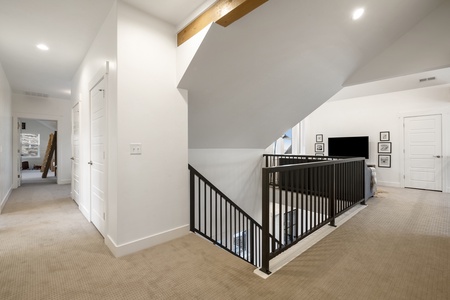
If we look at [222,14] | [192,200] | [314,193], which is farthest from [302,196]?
[222,14]

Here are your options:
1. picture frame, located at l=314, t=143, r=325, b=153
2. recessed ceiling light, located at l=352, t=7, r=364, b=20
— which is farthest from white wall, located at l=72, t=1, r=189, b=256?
picture frame, located at l=314, t=143, r=325, b=153

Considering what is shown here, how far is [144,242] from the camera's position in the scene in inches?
93.4

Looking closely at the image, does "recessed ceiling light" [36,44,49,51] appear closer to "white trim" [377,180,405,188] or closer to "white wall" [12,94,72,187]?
"white wall" [12,94,72,187]

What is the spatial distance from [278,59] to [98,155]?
113 inches

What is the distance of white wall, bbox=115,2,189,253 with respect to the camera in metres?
2.23

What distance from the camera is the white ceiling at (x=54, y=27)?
228cm

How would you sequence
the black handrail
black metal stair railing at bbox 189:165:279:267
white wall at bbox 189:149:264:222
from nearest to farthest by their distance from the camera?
the black handrail, black metal stair railing at bbox 189:165:279:267, white wall at bbox 189:149:264:222

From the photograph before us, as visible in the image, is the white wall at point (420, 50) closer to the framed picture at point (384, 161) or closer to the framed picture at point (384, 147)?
the framed picture at point (384, 147)

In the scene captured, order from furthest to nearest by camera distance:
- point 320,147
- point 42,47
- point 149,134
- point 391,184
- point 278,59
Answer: point 320,147 → point 391,184 → point 42,47 → point 278,59 → point 149,134

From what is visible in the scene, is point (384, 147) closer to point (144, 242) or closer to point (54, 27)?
point (144, 242)

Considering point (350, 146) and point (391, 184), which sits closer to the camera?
point (391, 184)

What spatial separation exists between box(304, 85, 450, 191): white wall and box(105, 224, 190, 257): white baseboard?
21.3ft

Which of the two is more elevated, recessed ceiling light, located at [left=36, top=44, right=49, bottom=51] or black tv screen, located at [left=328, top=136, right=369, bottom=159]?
recessed ceiling light, located at [left=36, top=44, right=49, bottom=51]

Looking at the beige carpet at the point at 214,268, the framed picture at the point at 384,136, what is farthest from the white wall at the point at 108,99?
the framed picture at the point at 384,136
